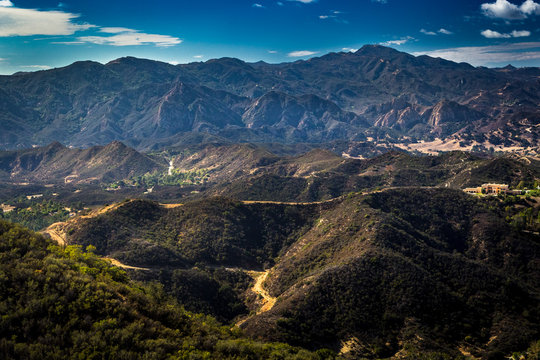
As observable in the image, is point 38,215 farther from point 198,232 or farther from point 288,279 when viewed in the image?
point 288,279

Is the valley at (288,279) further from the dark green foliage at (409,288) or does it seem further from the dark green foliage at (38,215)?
the dark green foliage at (38,215)

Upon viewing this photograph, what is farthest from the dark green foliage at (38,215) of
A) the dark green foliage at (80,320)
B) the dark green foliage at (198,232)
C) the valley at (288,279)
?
the dark green foliage at (80,320)

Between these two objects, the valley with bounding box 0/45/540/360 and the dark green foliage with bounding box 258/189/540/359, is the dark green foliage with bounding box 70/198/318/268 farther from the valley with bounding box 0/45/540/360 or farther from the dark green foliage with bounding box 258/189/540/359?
the dark green foliage with bounding box 258/189/540/359

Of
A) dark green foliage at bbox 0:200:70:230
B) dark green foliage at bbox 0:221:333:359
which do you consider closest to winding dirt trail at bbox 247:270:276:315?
dark green foliage at bbox 0:221:333:359

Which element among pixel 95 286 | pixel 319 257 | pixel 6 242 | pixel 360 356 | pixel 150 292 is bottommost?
pixel 360 356

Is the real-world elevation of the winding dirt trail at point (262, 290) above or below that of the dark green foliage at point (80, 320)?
below

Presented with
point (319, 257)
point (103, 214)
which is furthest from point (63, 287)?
point (103, 214)

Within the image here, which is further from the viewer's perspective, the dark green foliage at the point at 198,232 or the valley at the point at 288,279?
the dark green foliage at the point at 198,232

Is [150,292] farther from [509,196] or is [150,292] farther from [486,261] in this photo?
[509,196]
